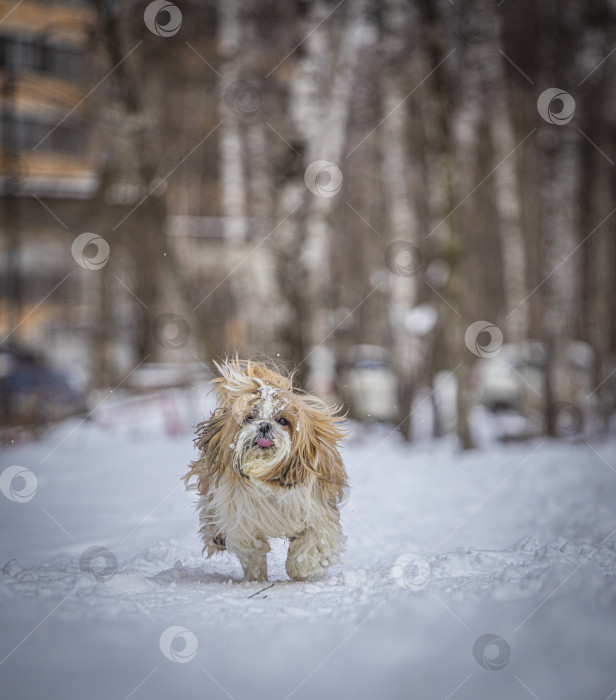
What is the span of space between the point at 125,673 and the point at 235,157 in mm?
9119

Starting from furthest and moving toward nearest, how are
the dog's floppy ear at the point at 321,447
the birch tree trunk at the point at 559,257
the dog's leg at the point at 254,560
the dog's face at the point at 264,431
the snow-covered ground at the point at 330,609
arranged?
the birch tree trunk at the point at 559,257 → the dog's leg at the point at 254,560 → the dog's floppy ear at the point at 321,447 → the dog's face at the point at 264,431 → the snow-covered ground at the point at 330,609

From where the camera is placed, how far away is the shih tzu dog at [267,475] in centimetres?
387

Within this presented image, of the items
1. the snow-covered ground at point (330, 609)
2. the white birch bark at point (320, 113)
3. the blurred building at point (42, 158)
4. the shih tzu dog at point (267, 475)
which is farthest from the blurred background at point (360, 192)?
the blurred building at point (42, 158)

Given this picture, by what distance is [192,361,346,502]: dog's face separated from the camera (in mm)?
3822

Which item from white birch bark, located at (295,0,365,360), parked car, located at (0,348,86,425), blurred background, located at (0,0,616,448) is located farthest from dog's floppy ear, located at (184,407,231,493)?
parked car, located at (0,348,86,425)

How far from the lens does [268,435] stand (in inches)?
149

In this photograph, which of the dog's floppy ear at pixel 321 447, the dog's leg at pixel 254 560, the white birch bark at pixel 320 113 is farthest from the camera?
the white birch bark at pixel 320 113

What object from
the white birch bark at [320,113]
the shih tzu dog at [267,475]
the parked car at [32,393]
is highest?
the white birch bark at [320,113]

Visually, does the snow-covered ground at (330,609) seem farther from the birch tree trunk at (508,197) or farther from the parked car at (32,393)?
the birch tree trunk at (508,197)

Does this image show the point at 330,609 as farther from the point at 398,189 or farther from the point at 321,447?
the point at 398,189

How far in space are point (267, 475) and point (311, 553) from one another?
50 centimetres

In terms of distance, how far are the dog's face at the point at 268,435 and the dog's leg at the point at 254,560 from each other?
397 millimetres

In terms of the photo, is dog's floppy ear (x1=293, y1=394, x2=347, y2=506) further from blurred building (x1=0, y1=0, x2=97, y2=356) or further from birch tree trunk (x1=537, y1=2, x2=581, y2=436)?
blurred building (x1=0, y1=0, x2=97, y2=356)

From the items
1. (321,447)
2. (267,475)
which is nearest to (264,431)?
(267,475)
